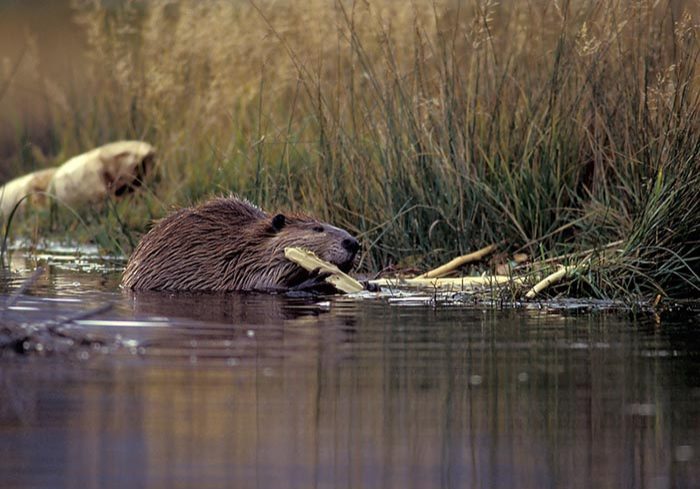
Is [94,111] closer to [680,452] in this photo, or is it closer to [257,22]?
[257,22]

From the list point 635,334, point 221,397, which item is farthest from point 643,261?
point 221,397

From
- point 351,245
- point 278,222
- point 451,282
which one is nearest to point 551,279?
point 451,282

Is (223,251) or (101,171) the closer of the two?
(223,251)

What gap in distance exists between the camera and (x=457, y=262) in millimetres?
6902

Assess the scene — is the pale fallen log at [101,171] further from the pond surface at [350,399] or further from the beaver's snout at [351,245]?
the pond surface at [350,399]

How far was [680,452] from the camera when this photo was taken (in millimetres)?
3141

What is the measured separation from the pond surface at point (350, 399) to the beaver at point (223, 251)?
120 centimetres

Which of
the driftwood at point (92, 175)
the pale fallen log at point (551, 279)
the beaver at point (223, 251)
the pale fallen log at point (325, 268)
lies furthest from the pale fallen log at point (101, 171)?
the pale fallen log at point (551, 279)

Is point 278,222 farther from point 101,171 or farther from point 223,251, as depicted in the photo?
point 101,171

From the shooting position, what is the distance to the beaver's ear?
7.01 m

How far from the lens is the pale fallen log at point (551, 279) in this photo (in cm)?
607

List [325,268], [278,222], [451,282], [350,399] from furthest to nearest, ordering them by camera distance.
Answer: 1. [278,222]
2. [325,268]
3. [451,282]
4. [350,399]

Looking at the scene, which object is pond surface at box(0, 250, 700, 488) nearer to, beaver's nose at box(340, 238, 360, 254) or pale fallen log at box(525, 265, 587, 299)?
pale fallen log at box(525, 265, 587, 299)

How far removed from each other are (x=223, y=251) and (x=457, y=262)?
1.09m
